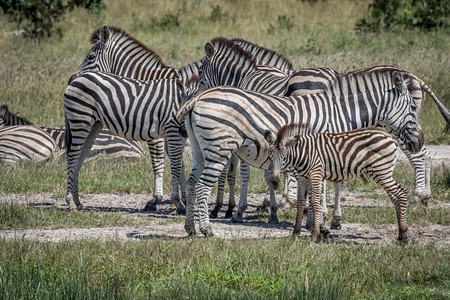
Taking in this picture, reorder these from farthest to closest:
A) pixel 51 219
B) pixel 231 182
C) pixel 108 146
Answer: pixel 108 146 < pixel 231 182 < pixel 51 219

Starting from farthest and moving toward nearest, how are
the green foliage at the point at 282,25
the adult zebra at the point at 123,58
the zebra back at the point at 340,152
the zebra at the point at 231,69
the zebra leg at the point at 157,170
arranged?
the green foliage at the point at 282,25
the adult zebra at the point at 123,58
the zebra at the point at 231,69
the zebra leg at the point at 157,170
the zebra back at the point at 340,152

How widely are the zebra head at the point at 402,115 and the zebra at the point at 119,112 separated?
308 centimetres

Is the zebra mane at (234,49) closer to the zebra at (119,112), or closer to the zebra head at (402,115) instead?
the zebra at (119,112)

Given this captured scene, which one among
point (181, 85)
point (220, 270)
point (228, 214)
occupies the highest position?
point (181, 85)

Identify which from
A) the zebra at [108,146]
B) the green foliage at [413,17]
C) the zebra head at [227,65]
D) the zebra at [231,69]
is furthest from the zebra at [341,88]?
the green foliage at [413,17]

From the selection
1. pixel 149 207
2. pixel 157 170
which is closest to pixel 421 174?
pixel 157 170

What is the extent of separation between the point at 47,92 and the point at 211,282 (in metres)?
12.3

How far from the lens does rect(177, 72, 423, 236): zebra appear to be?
9141 mm

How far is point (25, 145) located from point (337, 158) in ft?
22.9

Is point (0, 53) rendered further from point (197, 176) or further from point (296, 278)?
point (296, 278)

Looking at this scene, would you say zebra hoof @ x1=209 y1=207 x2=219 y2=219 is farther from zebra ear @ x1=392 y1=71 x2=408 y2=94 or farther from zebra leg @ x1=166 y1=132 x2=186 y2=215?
zebra ear @ x1=392 y1=71 x2=408 y2=94

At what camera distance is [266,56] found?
13.2 meters

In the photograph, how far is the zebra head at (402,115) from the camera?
10148 millimetres

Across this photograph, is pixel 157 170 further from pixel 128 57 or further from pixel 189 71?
pixel 128 57
